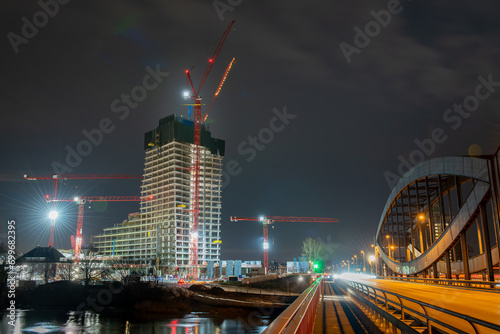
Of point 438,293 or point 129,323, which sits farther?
point 129,323

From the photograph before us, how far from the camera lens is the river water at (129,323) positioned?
201 ft

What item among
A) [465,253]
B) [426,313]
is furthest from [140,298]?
[426,313]

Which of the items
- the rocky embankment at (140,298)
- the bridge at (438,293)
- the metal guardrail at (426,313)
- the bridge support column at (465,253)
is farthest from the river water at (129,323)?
the metal guardrail at (426,313)

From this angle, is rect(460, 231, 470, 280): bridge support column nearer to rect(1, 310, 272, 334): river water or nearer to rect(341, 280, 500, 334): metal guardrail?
rect(341, 280, 500, 334): metal guardrail

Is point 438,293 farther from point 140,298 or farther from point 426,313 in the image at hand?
point 140,298

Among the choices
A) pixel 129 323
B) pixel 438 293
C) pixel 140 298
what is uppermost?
pixel 438 293

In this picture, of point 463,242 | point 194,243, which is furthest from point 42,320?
point 194,243

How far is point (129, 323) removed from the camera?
69.1m

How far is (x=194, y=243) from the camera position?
180750 mm

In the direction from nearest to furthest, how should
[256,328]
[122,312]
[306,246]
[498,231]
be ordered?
[498,231], [256,328], [122,312], [306,246]

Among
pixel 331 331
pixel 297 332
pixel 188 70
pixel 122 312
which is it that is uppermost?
pixel 188 70

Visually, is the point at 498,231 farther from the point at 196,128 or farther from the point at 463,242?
the point at 196,128

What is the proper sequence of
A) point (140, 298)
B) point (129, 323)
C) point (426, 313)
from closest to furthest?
point (426, 313)
point (129, 323)
point (140, 298)

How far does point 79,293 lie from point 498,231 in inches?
3475
